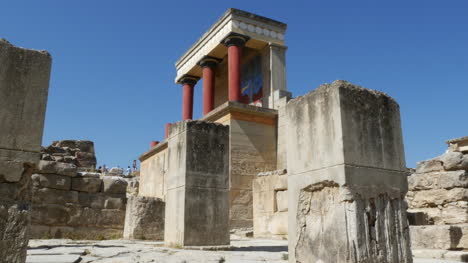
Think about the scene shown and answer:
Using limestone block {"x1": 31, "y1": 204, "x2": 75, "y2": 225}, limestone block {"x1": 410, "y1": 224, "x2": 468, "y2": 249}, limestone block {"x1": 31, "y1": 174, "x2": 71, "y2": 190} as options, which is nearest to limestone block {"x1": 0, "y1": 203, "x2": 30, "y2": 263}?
limestone block {"x1": 410, "y1": 224, "x2": 468, "y2": 249}

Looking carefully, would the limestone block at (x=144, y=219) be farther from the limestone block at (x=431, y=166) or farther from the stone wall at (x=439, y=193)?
the limestone block at (x=431, y=166)

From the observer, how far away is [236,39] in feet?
61.6

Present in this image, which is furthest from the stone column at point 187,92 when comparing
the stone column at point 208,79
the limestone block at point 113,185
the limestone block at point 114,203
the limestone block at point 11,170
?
the limestone block at point 11,170

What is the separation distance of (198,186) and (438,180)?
458 cm

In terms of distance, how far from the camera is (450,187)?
7531 mm

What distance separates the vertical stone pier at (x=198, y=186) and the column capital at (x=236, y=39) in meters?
12.0

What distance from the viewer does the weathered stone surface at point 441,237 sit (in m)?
6.14

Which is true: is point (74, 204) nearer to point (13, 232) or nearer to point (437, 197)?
point (13, 232)

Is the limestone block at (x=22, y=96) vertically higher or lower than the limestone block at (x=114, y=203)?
higher

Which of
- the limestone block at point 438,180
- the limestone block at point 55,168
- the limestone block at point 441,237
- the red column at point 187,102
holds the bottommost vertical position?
the limestone block at point 441,237

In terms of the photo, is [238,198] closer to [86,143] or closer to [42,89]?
[42,89]

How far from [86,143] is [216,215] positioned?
1755 centimetres

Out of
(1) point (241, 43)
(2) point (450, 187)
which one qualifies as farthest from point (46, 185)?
(1) point (241, 43)

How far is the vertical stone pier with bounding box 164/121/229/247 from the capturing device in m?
6.83
